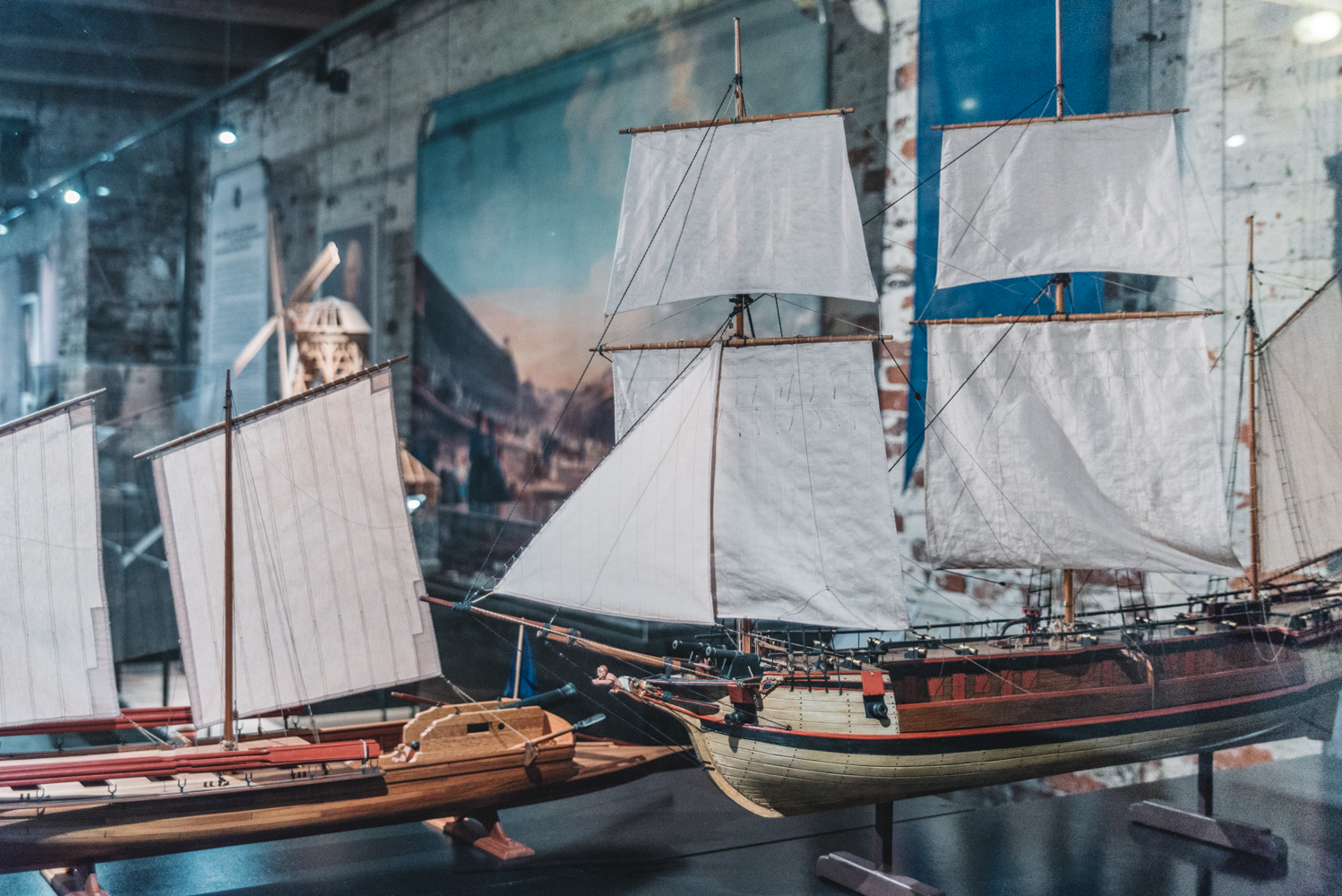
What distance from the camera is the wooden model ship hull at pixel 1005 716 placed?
409cm

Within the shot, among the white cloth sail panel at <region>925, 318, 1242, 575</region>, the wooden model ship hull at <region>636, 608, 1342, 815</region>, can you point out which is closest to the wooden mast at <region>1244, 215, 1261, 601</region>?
the white cloth sail panel at <region>925, 318, 1242, 575</region>

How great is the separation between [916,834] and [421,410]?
316cm

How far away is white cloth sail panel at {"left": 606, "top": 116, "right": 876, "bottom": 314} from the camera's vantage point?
449cm

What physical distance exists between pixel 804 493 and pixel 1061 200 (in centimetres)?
155

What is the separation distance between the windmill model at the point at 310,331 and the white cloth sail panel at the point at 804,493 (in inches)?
77.7

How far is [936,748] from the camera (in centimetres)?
416

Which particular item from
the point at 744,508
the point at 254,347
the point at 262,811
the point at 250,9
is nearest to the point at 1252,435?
the point at 744,508

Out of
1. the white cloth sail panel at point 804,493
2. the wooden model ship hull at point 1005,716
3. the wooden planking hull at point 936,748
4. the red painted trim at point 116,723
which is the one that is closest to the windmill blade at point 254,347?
the red painted trim at point 116,723

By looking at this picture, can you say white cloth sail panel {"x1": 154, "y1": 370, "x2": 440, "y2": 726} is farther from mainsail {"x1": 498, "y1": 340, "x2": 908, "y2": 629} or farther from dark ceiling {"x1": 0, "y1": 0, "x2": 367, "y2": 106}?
dark ceiling {"x1": 0, "y1": 0, "x2": 367, "y2": 106}

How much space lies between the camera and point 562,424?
565 cm

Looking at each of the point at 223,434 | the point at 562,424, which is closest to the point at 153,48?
the point at 223,434

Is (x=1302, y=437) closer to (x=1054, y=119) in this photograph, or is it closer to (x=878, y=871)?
(x=1054, y=119)

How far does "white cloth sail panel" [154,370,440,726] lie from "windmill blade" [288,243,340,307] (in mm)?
1271

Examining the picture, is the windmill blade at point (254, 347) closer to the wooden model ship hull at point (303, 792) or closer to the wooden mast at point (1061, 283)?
the wooden model ship hull at point (303, 792)
